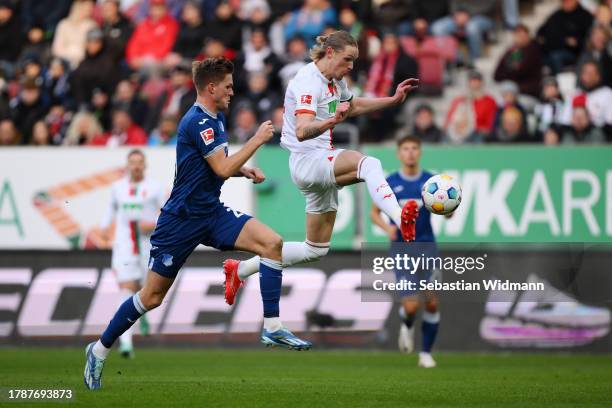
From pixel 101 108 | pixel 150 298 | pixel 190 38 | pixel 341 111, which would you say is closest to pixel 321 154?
pixel 341 111

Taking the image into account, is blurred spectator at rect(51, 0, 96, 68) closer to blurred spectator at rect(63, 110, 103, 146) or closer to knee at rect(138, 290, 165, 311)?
blurred spectator at rect(63, 110, 103, 146)

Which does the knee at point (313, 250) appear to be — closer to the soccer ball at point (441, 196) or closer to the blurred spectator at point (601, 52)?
the soccer ball at point (441, 196)

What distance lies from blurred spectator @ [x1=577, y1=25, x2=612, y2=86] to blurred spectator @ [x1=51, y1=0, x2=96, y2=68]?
931 cm

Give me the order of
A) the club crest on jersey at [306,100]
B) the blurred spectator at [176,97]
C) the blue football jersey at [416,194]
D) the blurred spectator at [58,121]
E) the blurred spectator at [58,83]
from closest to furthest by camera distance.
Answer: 1. the club crest on jersey at [306,100]
2. the blue football jersey at [416,194]
3. the blurred spectator at [176,97]
4. the blurred spectator at [58,121]
5. the blurred spectator at [58,83]

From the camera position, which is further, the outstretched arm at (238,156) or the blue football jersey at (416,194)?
the blue football jersey at (416,194)

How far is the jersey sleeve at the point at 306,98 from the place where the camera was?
11.8 m

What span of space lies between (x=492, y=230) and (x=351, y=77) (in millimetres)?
4100

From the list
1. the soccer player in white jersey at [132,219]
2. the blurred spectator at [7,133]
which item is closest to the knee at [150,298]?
the soccer player in white jersey at [132,219]

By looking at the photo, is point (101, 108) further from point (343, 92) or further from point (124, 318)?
point (124, 318)

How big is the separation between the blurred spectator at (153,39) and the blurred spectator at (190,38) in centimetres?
19

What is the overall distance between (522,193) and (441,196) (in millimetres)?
7216

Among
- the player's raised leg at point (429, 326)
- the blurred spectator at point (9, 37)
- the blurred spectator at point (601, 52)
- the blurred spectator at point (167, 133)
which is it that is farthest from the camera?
the blurred spectator at point (9, 37)

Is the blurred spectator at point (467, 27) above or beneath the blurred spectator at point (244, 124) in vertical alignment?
above

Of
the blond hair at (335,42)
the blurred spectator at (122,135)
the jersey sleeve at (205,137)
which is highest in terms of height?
the blond hair at (335,42)
